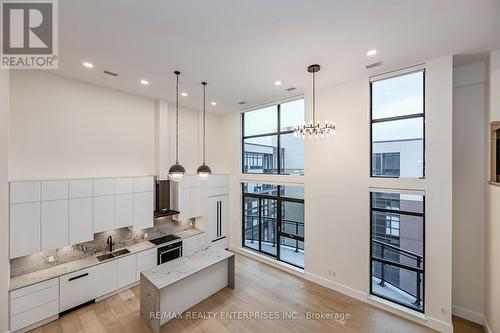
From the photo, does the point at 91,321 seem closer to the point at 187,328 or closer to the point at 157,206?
the point at 187,328

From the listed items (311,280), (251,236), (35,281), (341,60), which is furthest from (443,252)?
(35,281)

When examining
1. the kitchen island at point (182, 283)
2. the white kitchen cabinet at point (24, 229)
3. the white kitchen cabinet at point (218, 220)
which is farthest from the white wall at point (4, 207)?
the white kitchen cabinet at point (218, 220)

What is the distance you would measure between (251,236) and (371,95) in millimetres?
5143

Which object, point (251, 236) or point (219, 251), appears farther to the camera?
point (251, 236)

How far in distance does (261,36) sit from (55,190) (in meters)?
4.45

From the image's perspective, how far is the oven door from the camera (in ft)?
16.7

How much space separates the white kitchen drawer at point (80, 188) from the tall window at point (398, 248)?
5809 millimetres

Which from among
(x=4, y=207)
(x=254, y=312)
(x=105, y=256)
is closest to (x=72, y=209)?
(x=4, y=207)

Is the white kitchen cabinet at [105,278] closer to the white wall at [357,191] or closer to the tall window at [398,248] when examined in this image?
the white wall at [357,191]

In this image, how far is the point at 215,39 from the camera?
9.56 ft

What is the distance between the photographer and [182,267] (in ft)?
13.3

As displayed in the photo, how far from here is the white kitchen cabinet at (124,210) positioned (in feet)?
15.0

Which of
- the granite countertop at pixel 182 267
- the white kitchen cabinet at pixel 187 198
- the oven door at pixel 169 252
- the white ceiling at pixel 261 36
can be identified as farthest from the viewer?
the white kitchen cabinet at pixel 187 198

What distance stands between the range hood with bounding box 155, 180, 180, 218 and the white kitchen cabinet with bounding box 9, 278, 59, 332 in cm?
226
